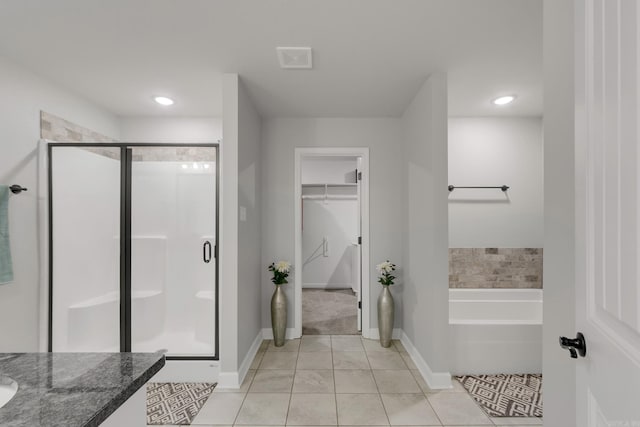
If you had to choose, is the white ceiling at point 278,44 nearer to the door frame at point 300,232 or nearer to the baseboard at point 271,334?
the door frame at point 300,232

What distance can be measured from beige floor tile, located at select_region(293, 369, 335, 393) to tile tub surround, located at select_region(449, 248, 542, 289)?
1760mm

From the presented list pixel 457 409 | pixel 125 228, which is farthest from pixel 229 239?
pixel 457 409

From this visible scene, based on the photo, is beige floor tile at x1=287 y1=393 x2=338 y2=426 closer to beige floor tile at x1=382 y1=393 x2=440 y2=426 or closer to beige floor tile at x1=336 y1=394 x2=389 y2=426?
beige floor tile at x1=336 y1=394 x2=389 y2=426

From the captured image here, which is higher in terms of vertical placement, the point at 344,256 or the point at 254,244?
the point at 254,244

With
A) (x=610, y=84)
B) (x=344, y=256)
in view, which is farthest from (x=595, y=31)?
(x=344, y=256)

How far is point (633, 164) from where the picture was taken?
0.61 m

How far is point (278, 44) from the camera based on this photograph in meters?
2.16

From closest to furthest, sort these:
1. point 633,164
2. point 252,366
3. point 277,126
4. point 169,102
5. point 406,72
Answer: point 633,164 → point 406,72 → point 252,366 → point 169,102 → point 277,126

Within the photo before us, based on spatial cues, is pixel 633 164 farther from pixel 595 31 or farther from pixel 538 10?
pixel 538 10

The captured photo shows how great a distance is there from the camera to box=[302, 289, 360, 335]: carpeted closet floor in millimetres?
3943

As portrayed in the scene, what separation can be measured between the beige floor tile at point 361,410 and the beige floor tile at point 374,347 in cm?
91

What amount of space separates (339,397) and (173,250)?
184 centimetres

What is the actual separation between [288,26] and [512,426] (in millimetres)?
2856

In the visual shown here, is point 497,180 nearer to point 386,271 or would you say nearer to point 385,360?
point 386,271
